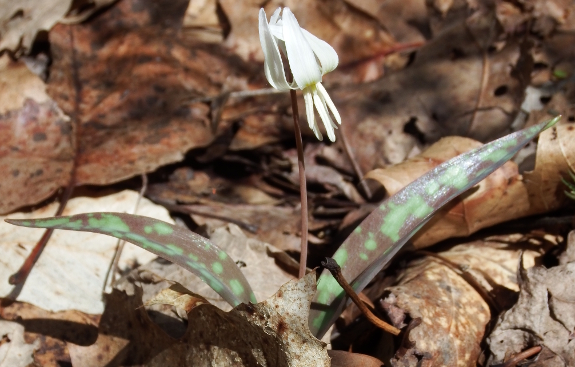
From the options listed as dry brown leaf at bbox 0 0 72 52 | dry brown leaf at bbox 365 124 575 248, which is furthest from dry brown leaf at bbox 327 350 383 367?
dry brown leaf at bbox 0 0 72 52

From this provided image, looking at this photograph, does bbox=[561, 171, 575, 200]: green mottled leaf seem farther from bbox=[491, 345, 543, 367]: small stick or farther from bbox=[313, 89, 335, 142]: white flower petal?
bbox=[313, 89, 335, 142]: white flower petal

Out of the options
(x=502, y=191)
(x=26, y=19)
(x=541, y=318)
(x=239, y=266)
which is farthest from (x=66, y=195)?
(x=541, y=318)

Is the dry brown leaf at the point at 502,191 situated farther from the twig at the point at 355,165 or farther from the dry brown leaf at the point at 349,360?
the dry brown leaf at the point at 349,360

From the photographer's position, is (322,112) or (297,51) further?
(322,112)

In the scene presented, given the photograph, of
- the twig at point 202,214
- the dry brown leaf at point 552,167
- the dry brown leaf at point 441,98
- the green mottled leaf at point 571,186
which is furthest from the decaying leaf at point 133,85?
the green mottled leaf at point 571,186

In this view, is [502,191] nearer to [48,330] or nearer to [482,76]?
[482,76]
